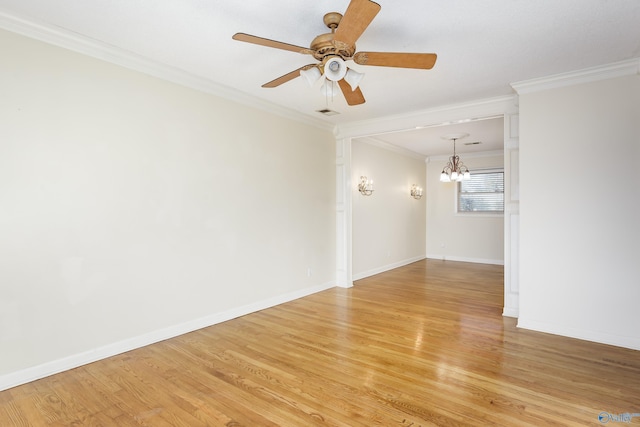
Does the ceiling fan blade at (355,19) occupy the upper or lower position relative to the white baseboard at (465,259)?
upper

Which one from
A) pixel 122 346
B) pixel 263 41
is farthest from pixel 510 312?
pixel 122 346

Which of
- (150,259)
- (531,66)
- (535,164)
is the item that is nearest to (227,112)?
(150,259)

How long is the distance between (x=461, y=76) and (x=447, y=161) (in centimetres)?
507

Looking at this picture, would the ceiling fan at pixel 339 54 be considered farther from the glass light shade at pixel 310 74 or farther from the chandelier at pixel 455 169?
the chandelier at pixel 455 169

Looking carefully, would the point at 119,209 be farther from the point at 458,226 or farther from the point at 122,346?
the point at 458,226

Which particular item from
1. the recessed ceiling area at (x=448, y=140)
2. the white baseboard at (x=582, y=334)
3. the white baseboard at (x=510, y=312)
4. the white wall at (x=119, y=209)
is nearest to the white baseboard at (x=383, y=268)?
the white wall at (x=119, y=209)

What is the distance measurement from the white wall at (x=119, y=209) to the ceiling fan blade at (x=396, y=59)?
6.79ft

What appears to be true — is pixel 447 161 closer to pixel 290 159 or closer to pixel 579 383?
pixel 290 159

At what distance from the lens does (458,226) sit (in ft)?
26.8

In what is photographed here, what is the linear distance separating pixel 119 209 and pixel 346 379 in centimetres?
234

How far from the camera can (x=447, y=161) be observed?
27.1ft

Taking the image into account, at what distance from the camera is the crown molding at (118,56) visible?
252 centimetres

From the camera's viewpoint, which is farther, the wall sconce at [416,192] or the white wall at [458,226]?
the wall sconce at [416,192]

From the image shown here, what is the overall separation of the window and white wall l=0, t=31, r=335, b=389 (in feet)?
17.0
